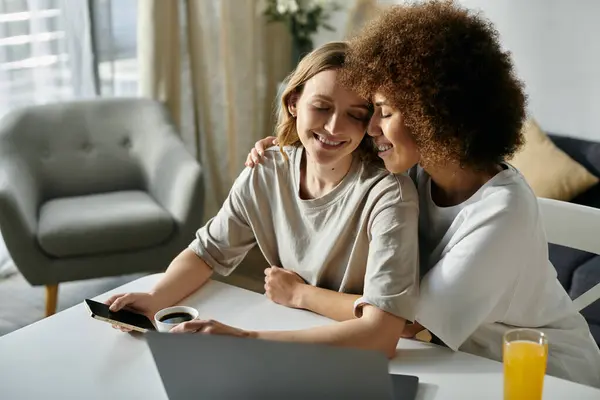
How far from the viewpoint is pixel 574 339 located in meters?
1.47

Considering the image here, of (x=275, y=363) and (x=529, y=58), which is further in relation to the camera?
(x=529, y=58)

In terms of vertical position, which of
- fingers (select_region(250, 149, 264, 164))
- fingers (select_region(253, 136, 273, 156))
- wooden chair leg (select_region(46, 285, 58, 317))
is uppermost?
fingers (select_region(253, 136, 273, 156))

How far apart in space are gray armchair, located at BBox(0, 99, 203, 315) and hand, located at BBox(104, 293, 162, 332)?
4.38ft

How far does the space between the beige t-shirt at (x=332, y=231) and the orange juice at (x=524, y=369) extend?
0.86ft

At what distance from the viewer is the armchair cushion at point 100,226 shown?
2715 mm

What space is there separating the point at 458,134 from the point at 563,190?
5.27 ft

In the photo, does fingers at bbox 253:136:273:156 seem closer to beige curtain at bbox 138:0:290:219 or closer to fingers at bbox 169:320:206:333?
fingers at bbox 169:320:206:333

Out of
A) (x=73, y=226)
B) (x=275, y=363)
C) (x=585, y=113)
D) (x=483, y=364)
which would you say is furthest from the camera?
(x=585, y=113)

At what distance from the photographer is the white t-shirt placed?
51.6 inches

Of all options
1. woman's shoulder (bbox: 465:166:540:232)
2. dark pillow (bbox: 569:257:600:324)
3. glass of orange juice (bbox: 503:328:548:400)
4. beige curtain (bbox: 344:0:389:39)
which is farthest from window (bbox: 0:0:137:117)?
glass of orange juice (bbox: 503:328:548:400)

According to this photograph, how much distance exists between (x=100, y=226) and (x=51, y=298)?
349 millimetres

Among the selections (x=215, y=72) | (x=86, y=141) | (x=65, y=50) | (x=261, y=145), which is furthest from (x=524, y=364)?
(x=215, y=72)

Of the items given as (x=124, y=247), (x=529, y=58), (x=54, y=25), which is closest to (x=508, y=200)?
(x=124, y=247)

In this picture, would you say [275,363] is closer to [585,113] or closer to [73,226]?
[73,226]
